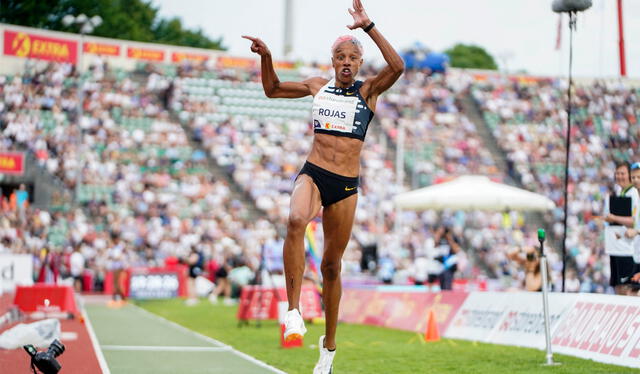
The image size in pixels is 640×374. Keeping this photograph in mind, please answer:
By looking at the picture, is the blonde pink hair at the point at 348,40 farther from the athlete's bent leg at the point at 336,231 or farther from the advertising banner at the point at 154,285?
the advertising banner at the point at 154,285

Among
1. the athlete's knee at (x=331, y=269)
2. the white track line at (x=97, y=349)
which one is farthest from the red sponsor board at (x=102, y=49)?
the athlete's knee at (x=331, y=269)

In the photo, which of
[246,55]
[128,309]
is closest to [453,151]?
[246,55]

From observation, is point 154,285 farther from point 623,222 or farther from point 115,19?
point 115,19

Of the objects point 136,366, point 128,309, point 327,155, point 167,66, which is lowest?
point 128,309

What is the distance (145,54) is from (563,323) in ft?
105

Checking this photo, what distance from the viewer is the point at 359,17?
23.9ft

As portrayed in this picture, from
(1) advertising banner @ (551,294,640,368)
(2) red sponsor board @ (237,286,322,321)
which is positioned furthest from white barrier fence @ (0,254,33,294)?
(1) advertising banner @ (551,294,640,368)

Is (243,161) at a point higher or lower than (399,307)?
higher

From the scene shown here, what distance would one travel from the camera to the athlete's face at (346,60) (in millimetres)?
7379

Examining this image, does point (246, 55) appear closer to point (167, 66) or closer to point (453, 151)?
point (167, 66)

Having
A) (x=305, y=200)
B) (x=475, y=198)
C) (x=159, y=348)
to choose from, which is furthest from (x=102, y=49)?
(x=305, y=200)

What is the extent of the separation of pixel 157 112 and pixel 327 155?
29664 mm

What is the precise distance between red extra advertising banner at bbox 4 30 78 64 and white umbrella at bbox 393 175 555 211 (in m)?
20.1

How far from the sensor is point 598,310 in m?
10.4
